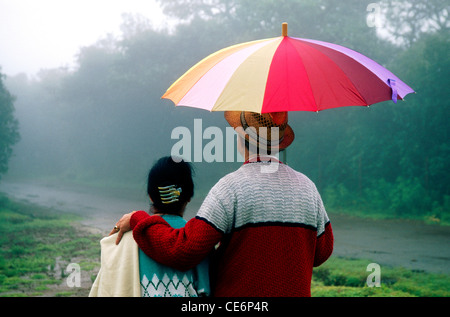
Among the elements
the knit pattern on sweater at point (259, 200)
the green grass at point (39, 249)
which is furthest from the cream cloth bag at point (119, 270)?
the green grass at point (39, 249)

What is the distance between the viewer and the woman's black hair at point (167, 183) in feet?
6.21

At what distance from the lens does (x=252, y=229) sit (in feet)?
5.66

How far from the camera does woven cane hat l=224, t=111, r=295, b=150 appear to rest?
1.81m

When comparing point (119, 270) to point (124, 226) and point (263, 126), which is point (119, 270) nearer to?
point (124, 226)

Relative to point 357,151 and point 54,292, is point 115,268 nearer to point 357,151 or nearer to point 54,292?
point 54,292

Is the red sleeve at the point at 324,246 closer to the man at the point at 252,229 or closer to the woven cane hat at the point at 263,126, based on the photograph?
the man at the point at 252,229

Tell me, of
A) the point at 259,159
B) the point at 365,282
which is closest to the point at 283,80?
the point at 259,159

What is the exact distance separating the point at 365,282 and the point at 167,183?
15.0ft

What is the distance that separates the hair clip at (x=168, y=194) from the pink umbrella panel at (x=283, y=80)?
0.34 metres

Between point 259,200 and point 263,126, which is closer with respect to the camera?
point 259,200

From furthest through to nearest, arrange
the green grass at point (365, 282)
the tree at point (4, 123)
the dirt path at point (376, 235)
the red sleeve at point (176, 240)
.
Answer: the tree at point (4, 123) → the dirt path at point (376, 235) → the green grass at point (365, 282) → the red sleeve at point (176, 240)

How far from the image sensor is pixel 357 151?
46.1 feet

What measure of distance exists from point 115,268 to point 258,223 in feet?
1.86

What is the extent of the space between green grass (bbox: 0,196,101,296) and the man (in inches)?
181
